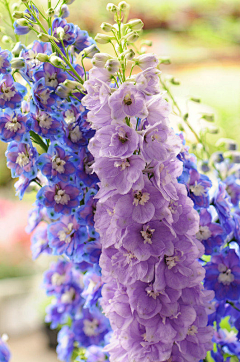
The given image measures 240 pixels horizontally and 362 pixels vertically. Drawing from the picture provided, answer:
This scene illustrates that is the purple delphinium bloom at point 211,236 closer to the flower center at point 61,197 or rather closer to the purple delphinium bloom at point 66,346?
the flower center at point 61,197

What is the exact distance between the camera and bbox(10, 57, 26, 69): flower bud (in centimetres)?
37

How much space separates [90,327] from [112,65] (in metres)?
0.37

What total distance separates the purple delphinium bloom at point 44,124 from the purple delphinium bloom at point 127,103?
0.10m

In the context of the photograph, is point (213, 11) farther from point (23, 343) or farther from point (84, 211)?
point (84, 211)

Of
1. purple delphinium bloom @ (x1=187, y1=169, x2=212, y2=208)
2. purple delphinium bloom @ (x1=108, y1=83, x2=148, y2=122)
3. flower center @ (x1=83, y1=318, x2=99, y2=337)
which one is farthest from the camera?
flower center @ (x1=83, y1=318, x2=99, y2=337)

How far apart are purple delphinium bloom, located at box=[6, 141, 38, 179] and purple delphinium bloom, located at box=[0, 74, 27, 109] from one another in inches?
1.7

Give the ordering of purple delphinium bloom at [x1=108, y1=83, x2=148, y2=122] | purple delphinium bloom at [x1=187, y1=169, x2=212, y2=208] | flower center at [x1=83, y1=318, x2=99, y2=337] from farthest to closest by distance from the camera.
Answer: flower center at [x1=83, y1=318, x2=99, y2=337], purple delphinium bloom at [x1=187, y1=169, x2=212, y2=208], purple delphinium bloom at [x1=108, y1=83, x2=148, y2=122]

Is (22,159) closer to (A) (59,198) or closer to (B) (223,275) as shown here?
(A) (59,198)

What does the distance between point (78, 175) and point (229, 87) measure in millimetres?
2237

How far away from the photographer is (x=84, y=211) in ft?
1.35

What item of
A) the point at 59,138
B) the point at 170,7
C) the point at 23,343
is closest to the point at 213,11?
the point at 170,7

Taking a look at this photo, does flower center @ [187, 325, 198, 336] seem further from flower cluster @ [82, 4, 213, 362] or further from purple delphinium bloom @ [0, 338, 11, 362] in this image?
purple delphinium bloom @ [0, 338, 11, 362]

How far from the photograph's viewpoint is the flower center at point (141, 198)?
12.8 inches

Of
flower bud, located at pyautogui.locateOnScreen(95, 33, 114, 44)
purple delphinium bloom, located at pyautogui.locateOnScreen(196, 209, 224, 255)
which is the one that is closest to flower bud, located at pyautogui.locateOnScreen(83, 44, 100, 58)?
flower bud, located at pyautogui.locateOnScreen(95, 33, 114, 44)
